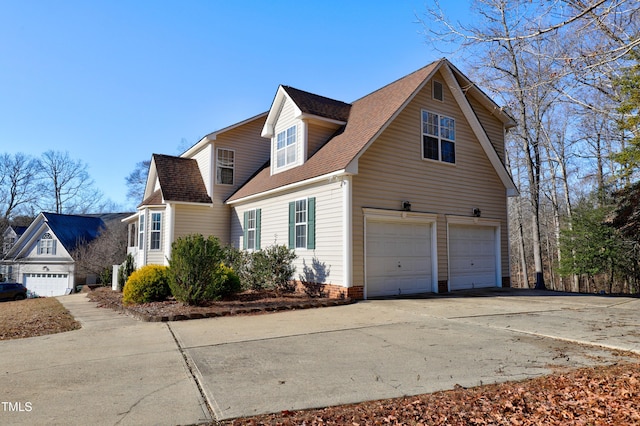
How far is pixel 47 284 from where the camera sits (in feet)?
107

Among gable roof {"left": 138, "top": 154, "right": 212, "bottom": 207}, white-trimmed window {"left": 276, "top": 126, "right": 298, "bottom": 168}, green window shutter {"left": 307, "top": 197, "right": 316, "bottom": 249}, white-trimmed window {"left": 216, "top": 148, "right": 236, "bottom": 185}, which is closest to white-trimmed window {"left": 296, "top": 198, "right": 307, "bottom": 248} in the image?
green window shutter {"left": 307, "top": 197, "right": 316, "bottom": 249}

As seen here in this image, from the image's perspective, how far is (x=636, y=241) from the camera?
15594 millimetres

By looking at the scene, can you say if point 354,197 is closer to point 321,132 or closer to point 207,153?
point 321,132

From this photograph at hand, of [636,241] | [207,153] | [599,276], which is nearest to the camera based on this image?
[636,241]

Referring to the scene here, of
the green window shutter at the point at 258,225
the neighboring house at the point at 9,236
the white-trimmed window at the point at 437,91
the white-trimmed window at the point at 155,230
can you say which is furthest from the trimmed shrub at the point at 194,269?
the neighboring house at the point at 9,236

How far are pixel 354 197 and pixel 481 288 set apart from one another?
6.51m

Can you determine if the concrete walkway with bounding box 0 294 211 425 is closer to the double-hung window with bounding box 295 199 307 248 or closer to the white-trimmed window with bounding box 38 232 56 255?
the double-hung window with bounding box 295 199 307 248

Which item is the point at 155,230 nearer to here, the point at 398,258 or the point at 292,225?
the point at 292,225

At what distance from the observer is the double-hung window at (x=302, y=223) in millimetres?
12242

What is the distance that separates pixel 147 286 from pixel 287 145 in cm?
709

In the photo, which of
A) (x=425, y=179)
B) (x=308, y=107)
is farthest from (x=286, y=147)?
(x=425, y=179)

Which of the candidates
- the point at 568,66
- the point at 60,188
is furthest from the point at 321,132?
the point at 60,188

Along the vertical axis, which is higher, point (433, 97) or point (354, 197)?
point (433, 97)

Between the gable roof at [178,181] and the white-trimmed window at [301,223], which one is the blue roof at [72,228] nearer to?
the gable roof at [178,181]
